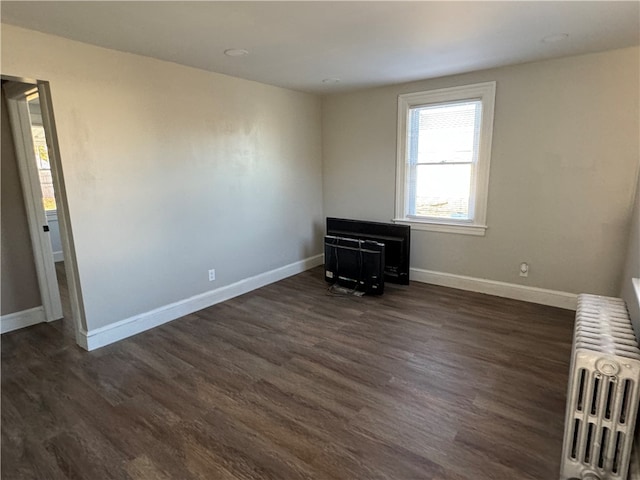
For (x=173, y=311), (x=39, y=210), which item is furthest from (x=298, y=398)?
(x=39, y=210)

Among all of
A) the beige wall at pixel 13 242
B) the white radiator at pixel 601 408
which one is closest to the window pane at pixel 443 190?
the white radiator at pixel 601 408

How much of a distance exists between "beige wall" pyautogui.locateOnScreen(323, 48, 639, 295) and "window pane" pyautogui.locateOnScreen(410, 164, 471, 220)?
0.26m

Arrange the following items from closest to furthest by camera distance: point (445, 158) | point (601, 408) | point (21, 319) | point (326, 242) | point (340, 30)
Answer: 1. point (601, 408)
2. point (340, 30)
3. point (21, 319)
4. point (445, 158)
5. point (326, 242)

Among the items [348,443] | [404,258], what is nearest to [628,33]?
[404,258]

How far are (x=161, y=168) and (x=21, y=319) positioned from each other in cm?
199

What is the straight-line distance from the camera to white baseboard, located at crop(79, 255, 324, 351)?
3057 millimetres

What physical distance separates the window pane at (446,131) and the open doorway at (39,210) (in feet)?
11.8

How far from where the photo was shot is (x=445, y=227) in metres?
4.27

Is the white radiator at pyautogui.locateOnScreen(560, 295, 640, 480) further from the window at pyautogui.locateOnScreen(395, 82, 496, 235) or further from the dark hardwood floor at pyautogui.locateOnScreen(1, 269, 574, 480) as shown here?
the window at pyautogui.locateOnScreen(395, 82, 496, 235)

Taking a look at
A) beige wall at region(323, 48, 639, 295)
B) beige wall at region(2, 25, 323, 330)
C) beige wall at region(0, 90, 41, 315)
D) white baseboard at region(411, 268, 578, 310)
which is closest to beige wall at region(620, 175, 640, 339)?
beige wall at region(323, 48, 639, 295)

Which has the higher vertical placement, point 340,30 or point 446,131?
point 340,30

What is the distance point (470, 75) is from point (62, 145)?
382cm

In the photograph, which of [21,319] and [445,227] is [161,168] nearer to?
[21,319]

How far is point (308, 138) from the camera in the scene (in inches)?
195
